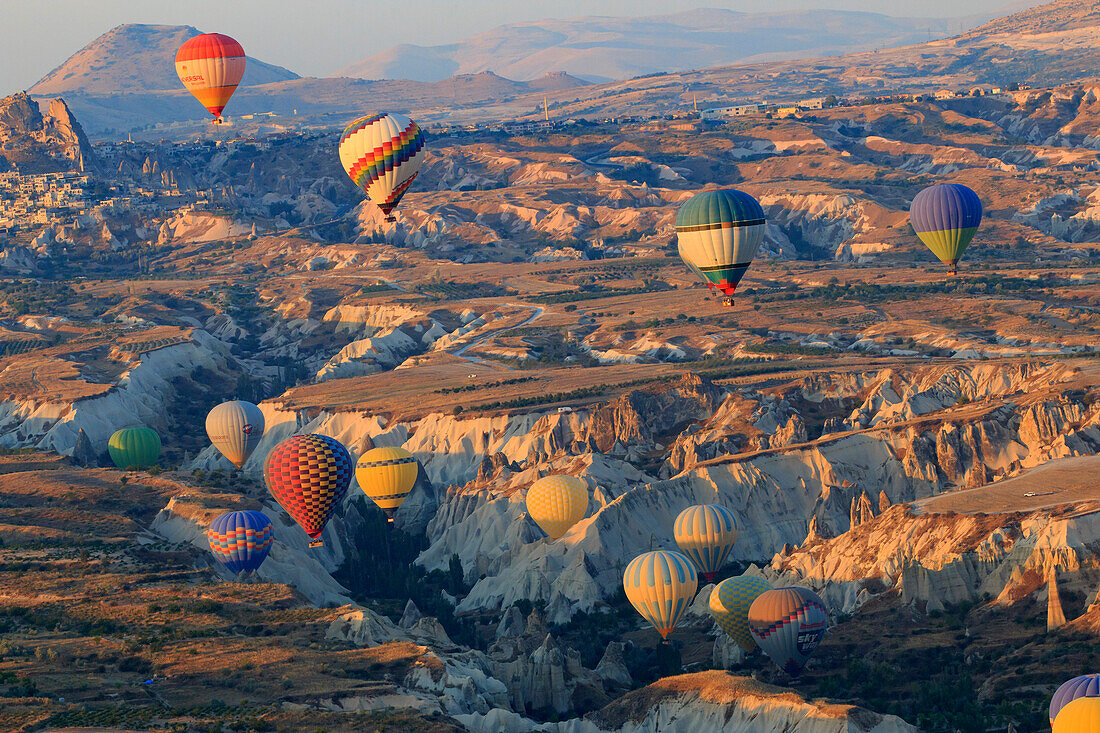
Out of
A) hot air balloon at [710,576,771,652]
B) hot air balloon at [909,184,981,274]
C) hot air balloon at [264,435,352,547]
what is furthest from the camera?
hot air balloon at [909,184,981,274]

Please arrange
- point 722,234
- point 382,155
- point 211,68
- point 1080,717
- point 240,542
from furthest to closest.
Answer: point 211,68, point 382,155, point 722,234, point 240,542, point 1080,717

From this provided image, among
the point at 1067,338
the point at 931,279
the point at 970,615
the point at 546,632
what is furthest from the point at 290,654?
the point at 931,279

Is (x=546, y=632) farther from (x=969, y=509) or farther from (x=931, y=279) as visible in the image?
(x=931, y=279)

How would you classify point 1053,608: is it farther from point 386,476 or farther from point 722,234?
point 386,476

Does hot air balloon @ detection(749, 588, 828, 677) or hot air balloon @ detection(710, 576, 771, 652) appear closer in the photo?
hot air balloon @ detection(749, 588, 828, 677)

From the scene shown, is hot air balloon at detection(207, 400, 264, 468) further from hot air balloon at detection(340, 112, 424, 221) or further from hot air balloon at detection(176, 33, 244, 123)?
hot air balloon at detection(340, 112, 424, 221)

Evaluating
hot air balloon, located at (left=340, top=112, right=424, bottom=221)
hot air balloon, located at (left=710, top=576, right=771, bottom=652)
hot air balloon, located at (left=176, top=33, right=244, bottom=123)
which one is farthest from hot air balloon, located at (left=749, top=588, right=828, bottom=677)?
hot air balloon, located at (left=176, top=33, right=244, bottom=123)

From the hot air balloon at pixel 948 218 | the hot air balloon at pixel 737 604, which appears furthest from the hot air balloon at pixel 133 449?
the hot air balloon at pixel 737 604

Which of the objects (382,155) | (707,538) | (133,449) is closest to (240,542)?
(707,538)
